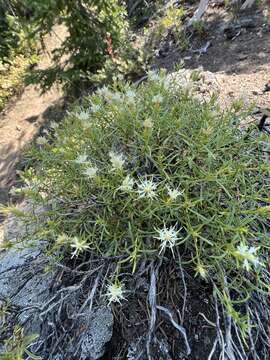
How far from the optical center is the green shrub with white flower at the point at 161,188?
5.00ft

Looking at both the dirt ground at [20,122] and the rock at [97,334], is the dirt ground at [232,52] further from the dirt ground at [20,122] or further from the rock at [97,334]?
the dirt ground at [20,122]

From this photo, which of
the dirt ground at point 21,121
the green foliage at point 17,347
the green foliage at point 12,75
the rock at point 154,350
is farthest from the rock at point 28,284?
the green foliage at point 12,75

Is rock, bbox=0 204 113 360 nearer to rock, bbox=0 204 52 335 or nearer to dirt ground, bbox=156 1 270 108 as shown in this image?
rock, bbox=0 204 52 335

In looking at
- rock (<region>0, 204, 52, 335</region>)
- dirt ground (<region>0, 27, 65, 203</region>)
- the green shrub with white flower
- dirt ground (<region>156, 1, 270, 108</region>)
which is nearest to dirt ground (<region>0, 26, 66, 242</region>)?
dirt ground (<region>0, 27, 65, 203</region>)

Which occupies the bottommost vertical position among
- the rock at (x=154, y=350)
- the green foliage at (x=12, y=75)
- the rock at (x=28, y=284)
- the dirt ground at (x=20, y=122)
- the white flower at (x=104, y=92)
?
the dirt ground at (x=20, y=122)

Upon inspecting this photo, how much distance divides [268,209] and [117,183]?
2.20 feet

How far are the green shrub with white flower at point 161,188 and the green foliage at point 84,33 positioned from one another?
371 cm

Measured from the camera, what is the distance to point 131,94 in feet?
5.98

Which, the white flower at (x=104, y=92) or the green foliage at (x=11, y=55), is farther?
the green foliage at (x=11, y=55)

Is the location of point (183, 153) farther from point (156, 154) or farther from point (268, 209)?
point (268, 209)

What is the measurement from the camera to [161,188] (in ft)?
5.23

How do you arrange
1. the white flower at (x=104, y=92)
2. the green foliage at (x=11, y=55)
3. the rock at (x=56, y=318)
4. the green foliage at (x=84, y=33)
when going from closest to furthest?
the rock at (x=56, y=318)
the white flower at (x=104, y=92)
the green foliage at (x=84, y=33)
the green foliage at (x=11, y=55)

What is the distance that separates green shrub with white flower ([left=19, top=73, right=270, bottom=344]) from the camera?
1525 millimetres

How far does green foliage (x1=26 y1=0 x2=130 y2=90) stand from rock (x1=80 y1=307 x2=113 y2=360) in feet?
13.8
